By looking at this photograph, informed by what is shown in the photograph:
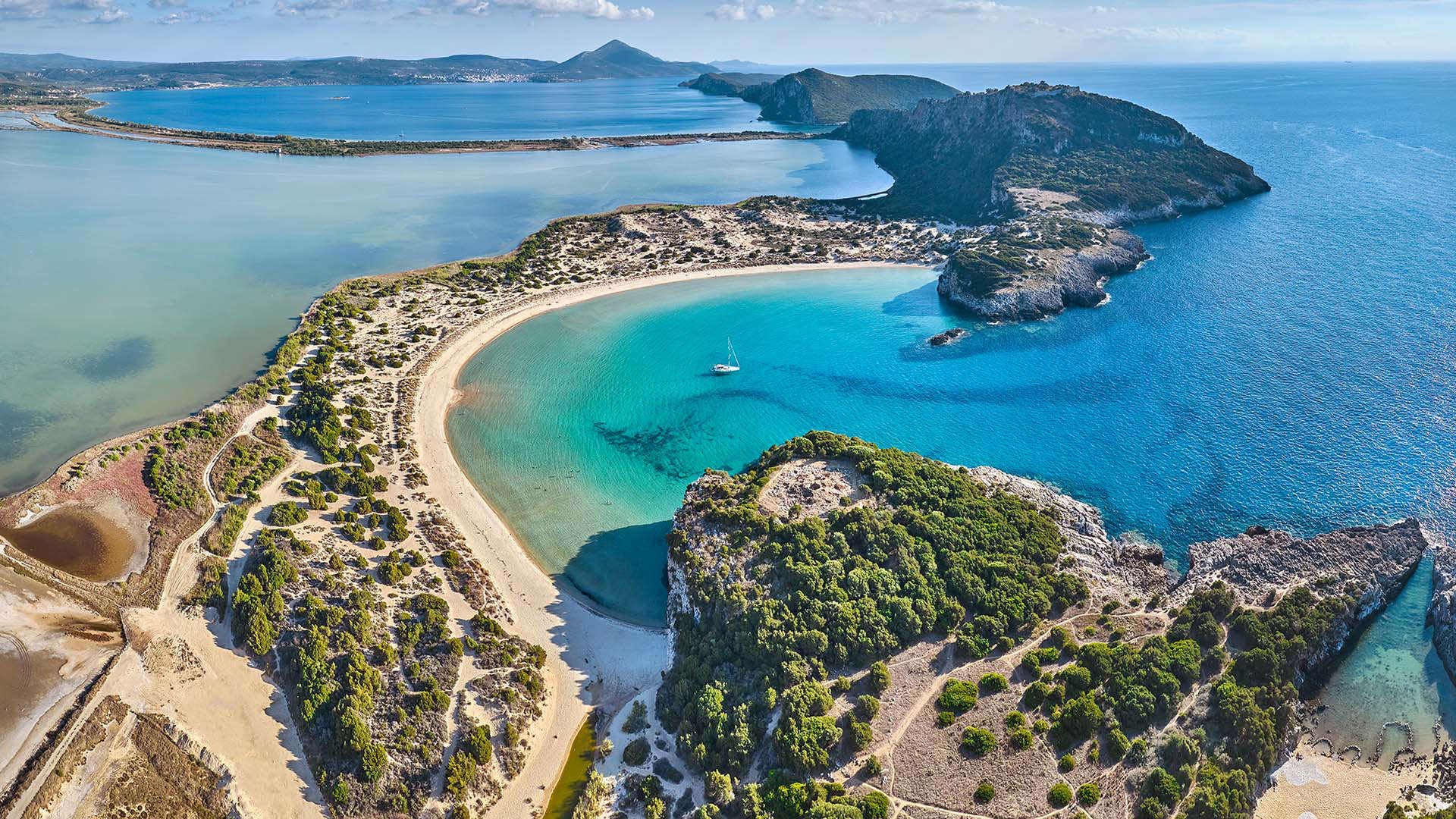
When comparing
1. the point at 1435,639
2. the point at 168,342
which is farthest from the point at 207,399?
the point at 1435,639

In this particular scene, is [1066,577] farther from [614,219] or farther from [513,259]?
[614,219]

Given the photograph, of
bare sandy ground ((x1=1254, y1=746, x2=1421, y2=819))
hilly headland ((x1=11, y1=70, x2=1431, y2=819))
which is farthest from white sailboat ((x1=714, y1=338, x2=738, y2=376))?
bare sandy ground ((x1=1254, y1=746, x2=1421, y2=819))

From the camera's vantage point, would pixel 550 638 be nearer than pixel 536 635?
Yes

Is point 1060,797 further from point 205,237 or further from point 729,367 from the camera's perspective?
point 205,237

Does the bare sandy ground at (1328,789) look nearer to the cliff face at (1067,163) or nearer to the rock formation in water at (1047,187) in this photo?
the rock formation in water at (1047,187)

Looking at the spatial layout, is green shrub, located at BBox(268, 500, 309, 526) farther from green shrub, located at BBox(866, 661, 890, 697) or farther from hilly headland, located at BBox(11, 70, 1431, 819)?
green shrub, located at BBox(866, 661, 890, 697)

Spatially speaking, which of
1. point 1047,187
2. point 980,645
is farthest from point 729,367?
point 1047,187
